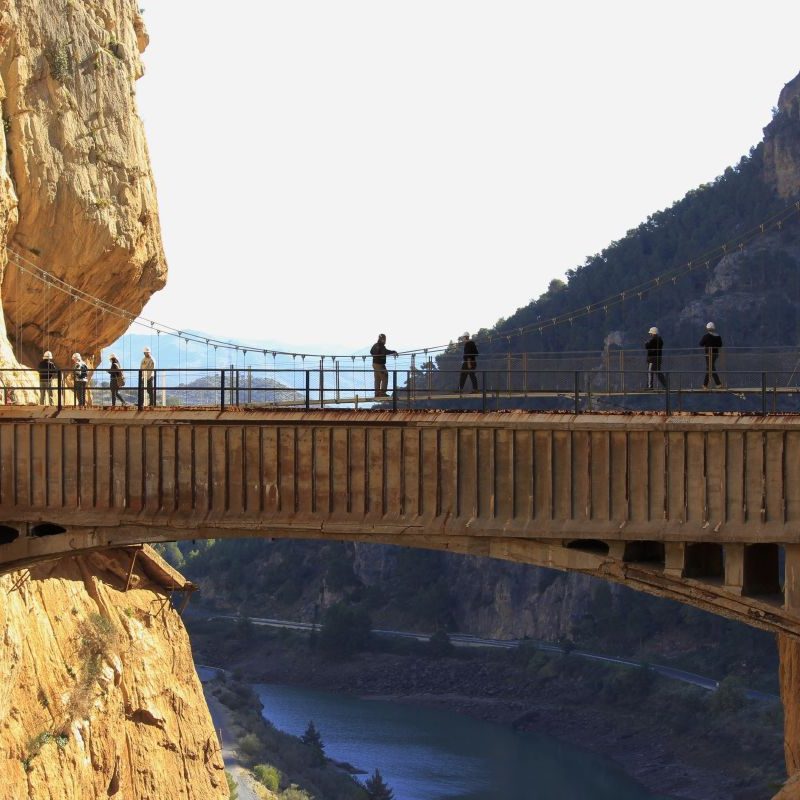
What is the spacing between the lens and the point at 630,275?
111500 millimetres

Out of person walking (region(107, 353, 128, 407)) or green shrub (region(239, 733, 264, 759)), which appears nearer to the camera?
person walking (region(107, 353, 128, 407))

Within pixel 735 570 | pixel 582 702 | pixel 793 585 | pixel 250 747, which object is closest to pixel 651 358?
pixel 735 570

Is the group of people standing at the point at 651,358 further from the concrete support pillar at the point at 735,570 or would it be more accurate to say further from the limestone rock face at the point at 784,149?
the limestone rock face at the point at 784,149

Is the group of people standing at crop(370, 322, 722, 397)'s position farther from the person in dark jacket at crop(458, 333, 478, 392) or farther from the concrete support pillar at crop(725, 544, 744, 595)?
the concrete support pillar at crop(725, 544, 744, 595)

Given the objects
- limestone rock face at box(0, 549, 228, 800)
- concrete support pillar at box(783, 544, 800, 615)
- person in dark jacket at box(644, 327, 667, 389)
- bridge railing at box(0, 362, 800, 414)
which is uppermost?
person in dark jacket at box(644, 327, 667, 389)

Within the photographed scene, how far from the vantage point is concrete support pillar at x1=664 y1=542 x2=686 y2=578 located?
21266 millimetres

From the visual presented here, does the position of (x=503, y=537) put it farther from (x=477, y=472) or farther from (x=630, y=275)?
(x=630, y=275)

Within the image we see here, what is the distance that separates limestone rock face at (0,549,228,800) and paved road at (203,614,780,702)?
52.2 m

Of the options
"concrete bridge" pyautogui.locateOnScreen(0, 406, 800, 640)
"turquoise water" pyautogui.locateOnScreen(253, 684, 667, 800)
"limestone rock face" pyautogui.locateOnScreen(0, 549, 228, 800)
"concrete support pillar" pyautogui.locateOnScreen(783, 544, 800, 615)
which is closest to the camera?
"concrete support pillar" pyautogui.locateOnScreen(783, 544, 800, 615)

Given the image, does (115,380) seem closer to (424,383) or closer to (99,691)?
(424,383)

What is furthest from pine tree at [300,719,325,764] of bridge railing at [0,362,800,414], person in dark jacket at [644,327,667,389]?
person in dark jacket at [644,327,667,389]

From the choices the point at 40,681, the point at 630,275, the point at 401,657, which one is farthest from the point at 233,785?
the point at 630,275

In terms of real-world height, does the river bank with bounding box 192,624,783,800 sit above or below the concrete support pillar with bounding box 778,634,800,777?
below

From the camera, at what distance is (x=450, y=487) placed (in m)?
22.5
